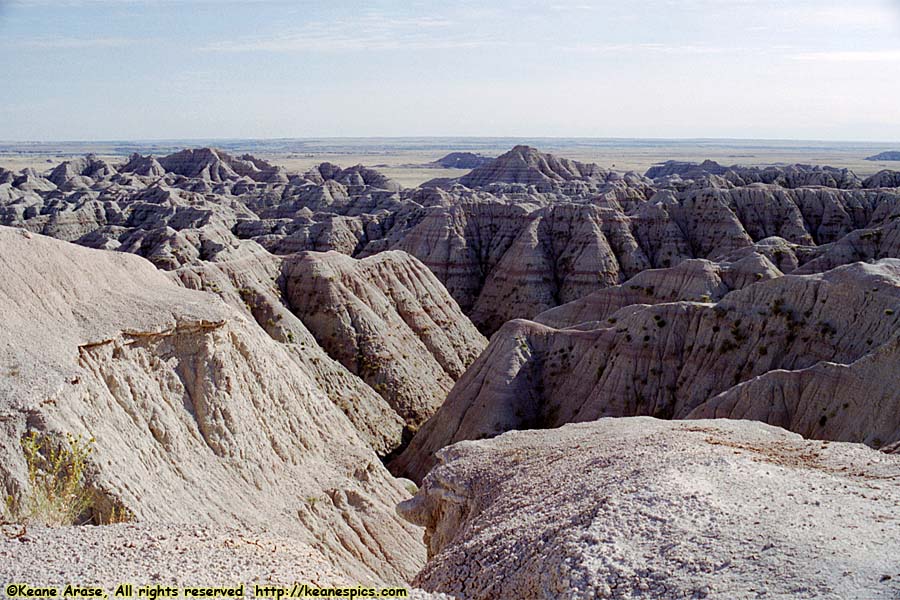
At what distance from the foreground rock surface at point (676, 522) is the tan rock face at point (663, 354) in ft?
48.9

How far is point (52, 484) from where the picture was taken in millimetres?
14008

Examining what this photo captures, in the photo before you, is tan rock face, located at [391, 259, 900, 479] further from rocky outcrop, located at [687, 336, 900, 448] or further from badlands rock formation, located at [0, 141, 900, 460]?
rocky outcrop, located at [687, 336, 900, 448]

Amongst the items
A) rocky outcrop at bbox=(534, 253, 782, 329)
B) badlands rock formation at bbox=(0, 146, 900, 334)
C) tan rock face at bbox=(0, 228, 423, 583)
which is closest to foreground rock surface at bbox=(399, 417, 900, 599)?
tan rock face at bbox=(0, 228, 423, 583)

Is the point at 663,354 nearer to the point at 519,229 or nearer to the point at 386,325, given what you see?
the point at 386,325

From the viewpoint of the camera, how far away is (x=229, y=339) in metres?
24.3

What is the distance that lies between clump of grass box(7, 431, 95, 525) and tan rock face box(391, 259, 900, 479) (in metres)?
19.1

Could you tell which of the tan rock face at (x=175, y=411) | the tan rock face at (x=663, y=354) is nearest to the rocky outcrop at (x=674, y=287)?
the tan rock face at (x=663, y=354)

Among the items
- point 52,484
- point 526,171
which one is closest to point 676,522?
point 52,484

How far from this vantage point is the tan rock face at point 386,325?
4119 centimetres

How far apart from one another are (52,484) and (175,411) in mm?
7492

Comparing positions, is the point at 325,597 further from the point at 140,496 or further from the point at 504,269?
the point at 504,269

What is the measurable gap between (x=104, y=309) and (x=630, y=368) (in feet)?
70.8

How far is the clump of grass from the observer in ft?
43.0

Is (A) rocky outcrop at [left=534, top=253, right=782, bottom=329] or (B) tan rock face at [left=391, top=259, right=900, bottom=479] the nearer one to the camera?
(B) tan rock face at [left=391, top=259, right=900, bottom=479]
